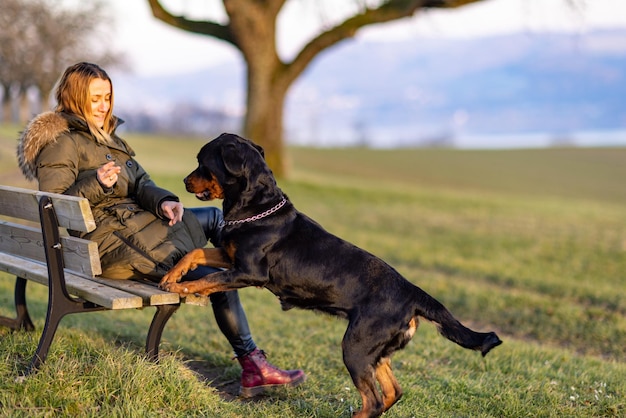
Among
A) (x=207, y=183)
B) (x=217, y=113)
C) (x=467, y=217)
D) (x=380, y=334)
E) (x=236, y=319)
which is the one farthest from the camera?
(x=217, y=113)

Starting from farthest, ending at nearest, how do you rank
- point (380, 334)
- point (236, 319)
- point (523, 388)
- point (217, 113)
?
point (217, 113), point (523, 388), point (236, 319), point (380, 334)

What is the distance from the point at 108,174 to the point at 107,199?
267 millimetres

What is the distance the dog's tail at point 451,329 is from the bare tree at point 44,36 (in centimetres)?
4041

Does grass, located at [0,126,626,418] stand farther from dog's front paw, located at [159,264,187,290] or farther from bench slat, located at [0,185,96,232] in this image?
bench slat, located at [0,185,96,232]

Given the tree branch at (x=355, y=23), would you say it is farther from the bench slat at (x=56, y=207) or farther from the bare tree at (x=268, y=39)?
the bench slat at (x=56, y=207)

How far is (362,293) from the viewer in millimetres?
3867

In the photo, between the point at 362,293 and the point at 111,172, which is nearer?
the point at 362,293

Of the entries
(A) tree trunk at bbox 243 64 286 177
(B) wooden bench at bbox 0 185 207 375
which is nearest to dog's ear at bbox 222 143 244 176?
(B) wooden bench at bbox 0 185 207 375

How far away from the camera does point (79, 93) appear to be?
4512 mm

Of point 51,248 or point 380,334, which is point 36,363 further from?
point 380,334

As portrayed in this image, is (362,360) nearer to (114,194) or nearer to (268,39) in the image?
(114,194)

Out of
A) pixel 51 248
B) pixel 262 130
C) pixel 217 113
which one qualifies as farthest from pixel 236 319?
pixel 217 113

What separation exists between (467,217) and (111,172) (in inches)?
535

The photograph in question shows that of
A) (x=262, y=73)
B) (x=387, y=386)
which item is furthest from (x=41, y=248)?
(x=262, y=73)
